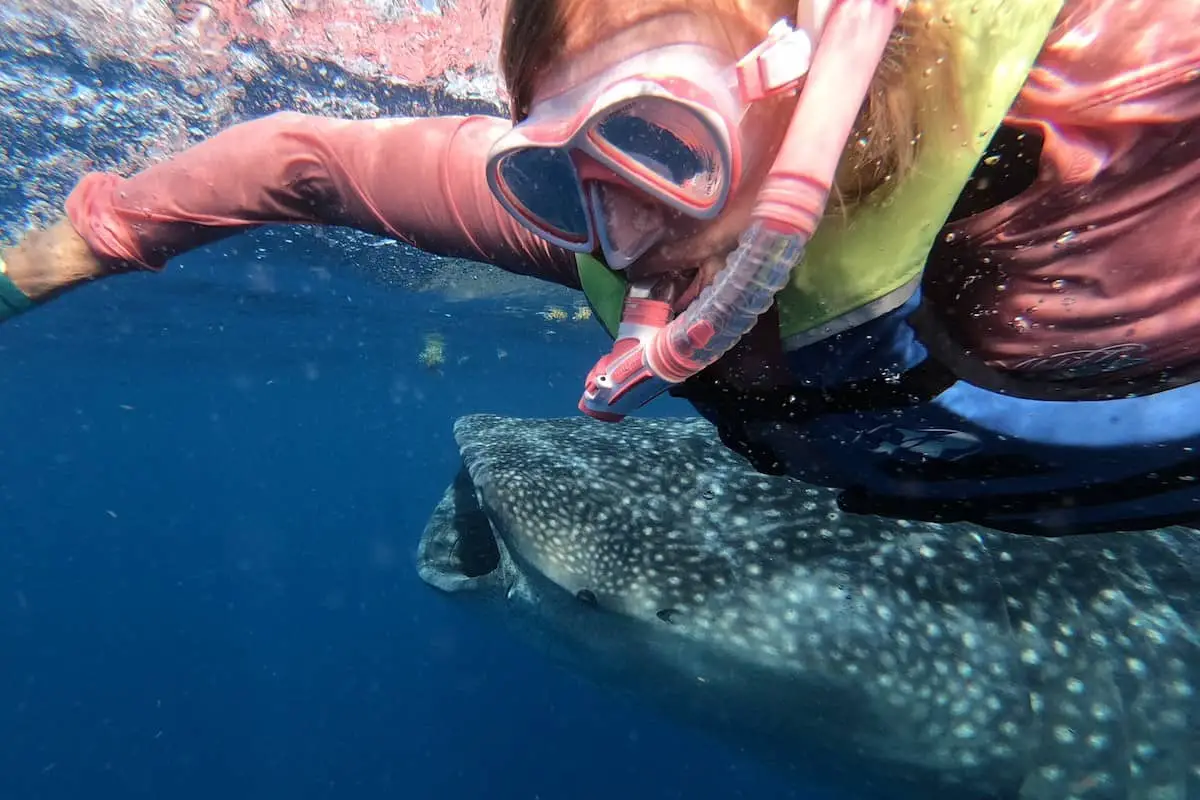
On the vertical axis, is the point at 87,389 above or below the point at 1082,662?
above

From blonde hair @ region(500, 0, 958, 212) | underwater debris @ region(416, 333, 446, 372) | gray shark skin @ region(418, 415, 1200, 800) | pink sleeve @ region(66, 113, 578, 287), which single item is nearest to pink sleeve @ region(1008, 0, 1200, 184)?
blonde hair @ region(500, 0, 958, 212)

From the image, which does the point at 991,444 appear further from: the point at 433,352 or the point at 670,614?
the point at 433,352

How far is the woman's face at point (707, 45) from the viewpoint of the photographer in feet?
3.75

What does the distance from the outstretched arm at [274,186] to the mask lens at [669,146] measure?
39.5 inches

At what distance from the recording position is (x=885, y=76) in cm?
111

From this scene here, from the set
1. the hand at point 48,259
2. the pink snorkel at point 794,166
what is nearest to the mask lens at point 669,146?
the pink snorkel at point 794,166

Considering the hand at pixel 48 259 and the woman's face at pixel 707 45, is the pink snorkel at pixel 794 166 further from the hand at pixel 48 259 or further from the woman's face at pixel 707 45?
the hand at pixel 48 259

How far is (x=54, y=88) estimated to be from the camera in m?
6.55

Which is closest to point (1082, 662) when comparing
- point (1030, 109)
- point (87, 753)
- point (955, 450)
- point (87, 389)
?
point (955, 450)

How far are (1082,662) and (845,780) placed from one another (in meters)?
1.39

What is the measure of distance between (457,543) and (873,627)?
8.11 feet

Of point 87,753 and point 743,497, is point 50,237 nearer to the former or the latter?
point 743,497

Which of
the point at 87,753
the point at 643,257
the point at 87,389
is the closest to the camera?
the point at 643,257

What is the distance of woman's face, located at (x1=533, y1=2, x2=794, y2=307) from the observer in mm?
1143
